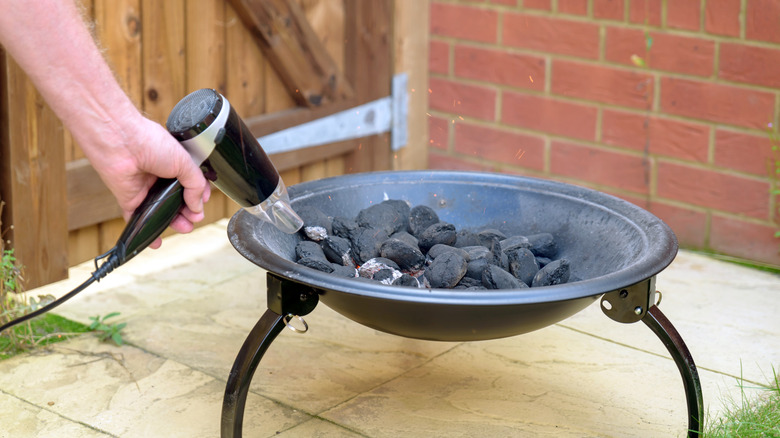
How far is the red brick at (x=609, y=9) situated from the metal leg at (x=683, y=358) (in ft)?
5.58

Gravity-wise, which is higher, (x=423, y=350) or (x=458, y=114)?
(x=458, y=114)

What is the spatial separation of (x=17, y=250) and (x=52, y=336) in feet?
1.08

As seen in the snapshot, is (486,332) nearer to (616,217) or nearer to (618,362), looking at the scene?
(616,217)

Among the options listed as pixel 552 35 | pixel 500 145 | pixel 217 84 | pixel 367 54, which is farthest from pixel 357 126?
pixel 552 35

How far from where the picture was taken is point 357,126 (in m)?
3.64

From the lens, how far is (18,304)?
2383 mm

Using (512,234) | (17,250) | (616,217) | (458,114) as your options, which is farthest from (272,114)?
(616,217)

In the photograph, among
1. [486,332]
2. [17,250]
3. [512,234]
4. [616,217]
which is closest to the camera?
[486,332]

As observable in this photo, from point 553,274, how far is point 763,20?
1623 mm

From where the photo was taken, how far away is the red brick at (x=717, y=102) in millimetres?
2928

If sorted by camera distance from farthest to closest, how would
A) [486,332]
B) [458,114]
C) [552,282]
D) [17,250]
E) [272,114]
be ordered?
[458,114], [272,114], [17,250], [552,282], [486,332]

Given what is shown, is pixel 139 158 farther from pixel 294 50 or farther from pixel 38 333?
pixel 294 50

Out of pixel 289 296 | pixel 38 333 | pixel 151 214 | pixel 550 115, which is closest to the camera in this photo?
pixel 151 214

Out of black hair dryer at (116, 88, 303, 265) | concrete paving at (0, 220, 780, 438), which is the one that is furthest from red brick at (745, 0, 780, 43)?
black hair dryer at (116, 88, 303, 265)
